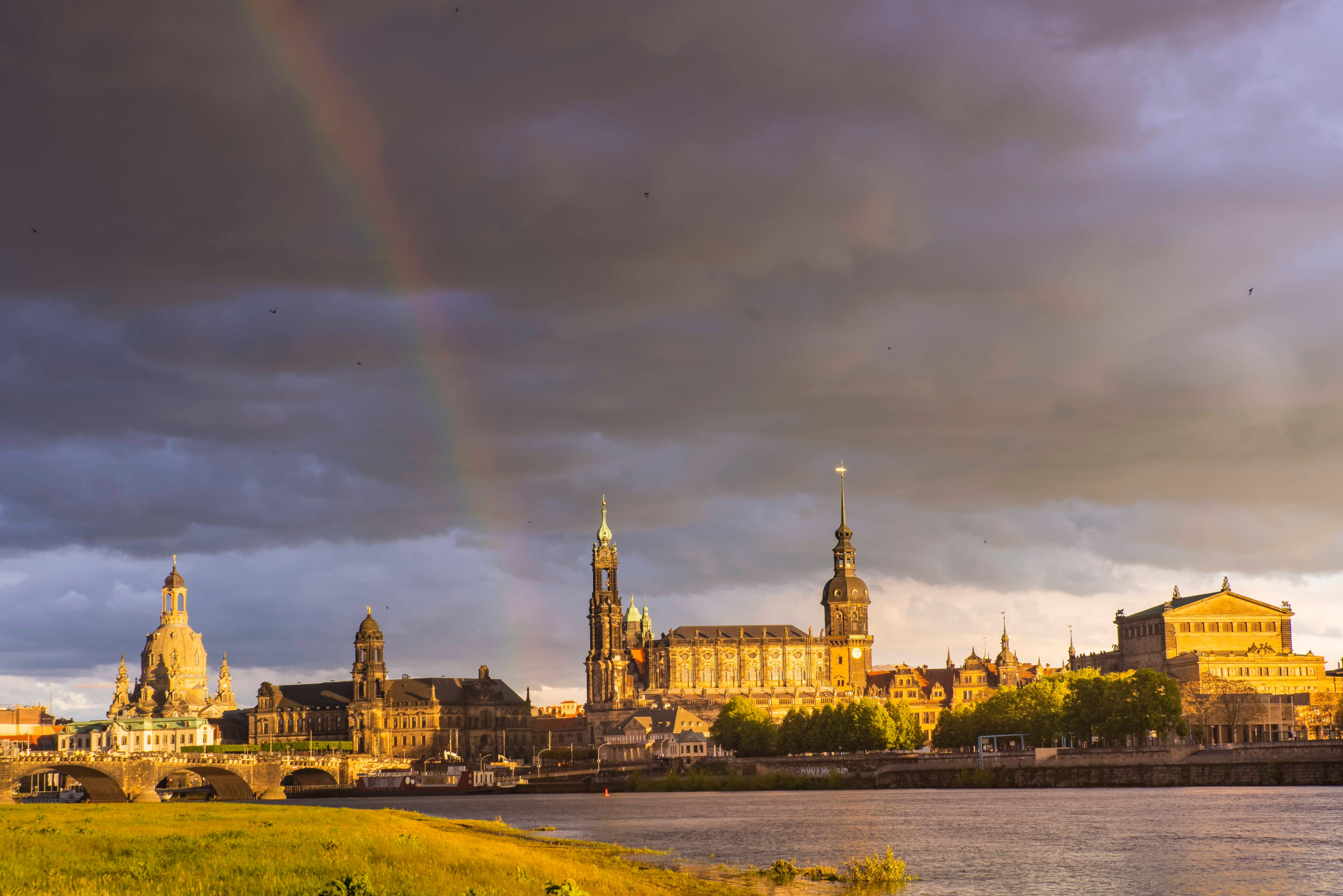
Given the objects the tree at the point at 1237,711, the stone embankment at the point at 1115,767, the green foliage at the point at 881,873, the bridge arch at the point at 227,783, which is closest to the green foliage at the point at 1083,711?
the stone embankment at the point at 1115,767

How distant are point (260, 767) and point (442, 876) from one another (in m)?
150

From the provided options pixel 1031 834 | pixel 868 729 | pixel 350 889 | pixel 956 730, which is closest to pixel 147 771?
pixel 868 729

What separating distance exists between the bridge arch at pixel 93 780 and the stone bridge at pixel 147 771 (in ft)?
0.42

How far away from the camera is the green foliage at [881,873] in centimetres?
5675

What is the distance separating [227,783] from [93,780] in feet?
65.6

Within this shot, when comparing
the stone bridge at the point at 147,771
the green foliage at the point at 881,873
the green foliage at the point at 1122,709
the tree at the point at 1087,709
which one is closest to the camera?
the green foliage at the point at 881,873

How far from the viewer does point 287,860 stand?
43.2 metres

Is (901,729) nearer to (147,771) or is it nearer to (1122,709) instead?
(1122,709)

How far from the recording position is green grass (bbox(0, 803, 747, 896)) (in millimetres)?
35250

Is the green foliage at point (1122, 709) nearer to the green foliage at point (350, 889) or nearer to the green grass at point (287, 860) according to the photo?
the green grass at point (287, 860)

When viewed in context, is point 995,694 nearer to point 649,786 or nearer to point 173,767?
point 649,786

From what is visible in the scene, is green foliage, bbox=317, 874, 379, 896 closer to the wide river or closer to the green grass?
the green grass

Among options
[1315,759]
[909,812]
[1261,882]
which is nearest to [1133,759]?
[1315,759]

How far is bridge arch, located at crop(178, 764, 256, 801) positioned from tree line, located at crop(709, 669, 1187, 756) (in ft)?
219
